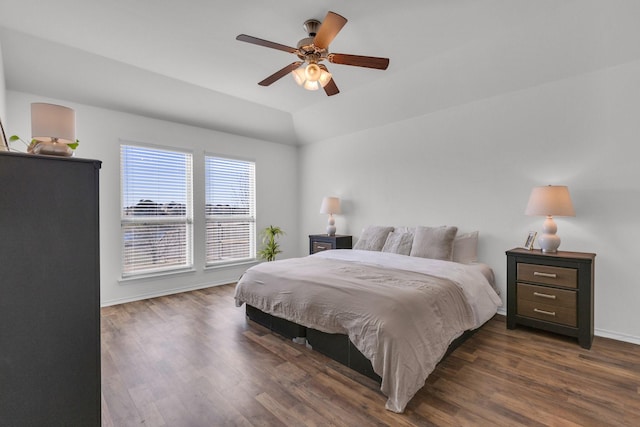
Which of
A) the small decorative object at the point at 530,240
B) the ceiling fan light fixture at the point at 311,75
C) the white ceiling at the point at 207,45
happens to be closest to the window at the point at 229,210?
the white ceiling at the point at 207,45

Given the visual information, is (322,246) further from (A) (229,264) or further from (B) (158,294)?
(B) (158,294)

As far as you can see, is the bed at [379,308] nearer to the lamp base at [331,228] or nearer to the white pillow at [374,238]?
the white pillow at [374,238]

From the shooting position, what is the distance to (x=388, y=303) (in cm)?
199

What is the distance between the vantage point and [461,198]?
3787 millimetres

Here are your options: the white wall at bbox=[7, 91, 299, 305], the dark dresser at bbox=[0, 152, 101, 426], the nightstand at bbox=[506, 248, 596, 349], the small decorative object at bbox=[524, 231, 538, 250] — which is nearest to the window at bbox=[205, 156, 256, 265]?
the white wall at bbox=[7, 91, 299, 305]

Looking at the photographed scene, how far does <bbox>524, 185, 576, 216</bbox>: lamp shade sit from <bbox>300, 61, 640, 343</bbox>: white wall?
0.37 meters

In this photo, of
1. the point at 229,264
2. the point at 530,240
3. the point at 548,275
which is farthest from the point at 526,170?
the point at 229,264

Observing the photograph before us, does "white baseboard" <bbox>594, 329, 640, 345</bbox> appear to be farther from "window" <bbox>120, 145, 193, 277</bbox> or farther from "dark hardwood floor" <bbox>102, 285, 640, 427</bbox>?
"window" <bbox>120, 145, 193, 277</bbox>

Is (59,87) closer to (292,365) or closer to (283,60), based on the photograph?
(283,60)

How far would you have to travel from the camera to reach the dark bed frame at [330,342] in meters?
2.11

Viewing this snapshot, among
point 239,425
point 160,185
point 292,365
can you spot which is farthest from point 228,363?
point 160,185

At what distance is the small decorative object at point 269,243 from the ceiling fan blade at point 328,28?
3.43 m

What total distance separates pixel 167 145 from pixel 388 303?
3918mm

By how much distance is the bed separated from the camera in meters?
1.86
